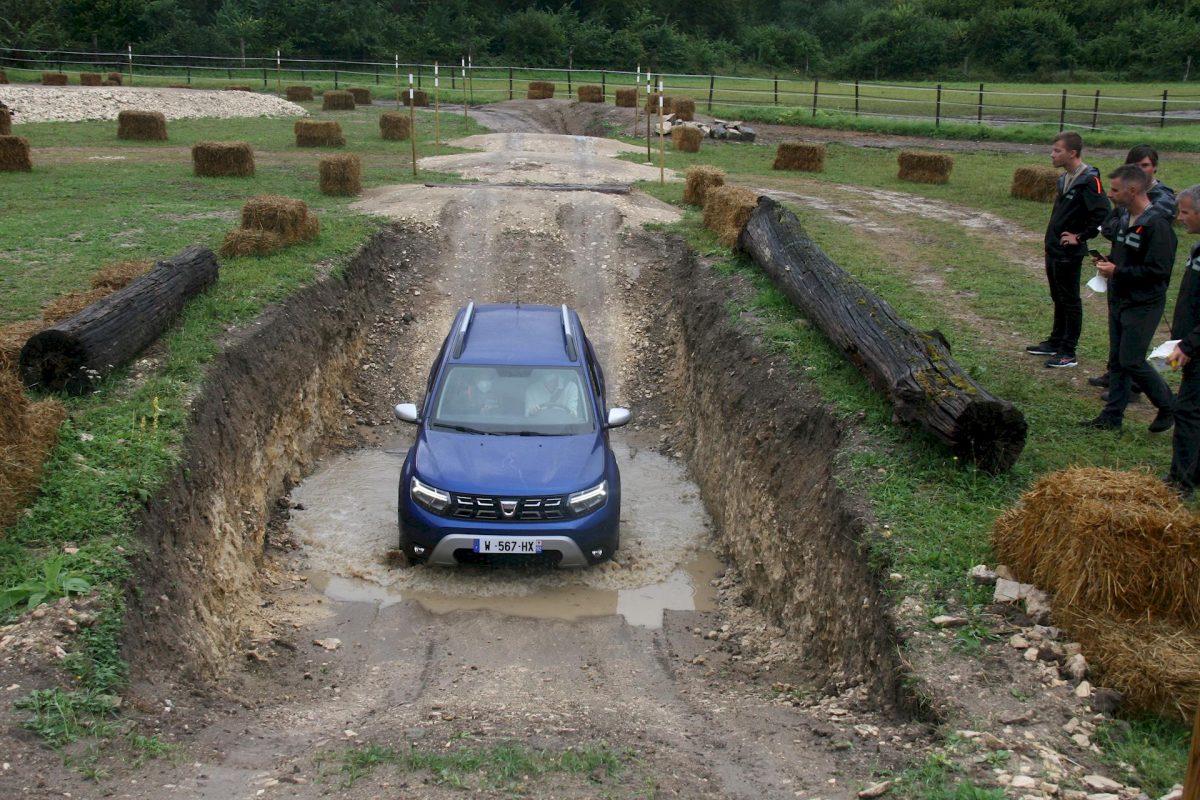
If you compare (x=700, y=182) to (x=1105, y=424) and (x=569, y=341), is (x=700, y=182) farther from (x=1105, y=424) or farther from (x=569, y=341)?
(x=1105, y=424)

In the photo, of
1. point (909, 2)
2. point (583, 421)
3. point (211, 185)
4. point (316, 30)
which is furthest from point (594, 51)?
point (583, 421)

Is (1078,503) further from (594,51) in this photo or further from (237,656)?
(594,51)

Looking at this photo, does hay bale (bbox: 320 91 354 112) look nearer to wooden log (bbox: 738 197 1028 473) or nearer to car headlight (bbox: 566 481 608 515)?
wooden log (bbox: 738 197 1028 473)

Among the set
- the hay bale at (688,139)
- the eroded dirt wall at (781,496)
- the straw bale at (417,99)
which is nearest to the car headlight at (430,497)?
the eroded dirt wall at (781,496)

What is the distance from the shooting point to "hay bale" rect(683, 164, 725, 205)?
808 inches

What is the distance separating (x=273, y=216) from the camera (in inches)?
611

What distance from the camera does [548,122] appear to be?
4094 centimetres

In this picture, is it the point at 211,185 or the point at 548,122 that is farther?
the point at 548,122

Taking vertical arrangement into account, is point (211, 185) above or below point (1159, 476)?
above

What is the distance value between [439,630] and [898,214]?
15.5 metres

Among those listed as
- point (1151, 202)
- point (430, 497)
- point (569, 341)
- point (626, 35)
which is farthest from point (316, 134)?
point (626, 35)

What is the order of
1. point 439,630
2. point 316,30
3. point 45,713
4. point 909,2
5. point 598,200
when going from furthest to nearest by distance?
point 909,2
point 316,30
point 598,200
point 439,630
point 45,713

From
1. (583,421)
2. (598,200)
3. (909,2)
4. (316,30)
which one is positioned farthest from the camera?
(909,2)

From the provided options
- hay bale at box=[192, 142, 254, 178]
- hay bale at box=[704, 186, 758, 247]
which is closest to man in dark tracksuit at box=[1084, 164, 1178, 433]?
hay bale at box=[704, 186, 758, 247]
